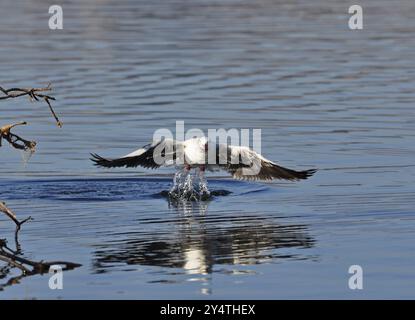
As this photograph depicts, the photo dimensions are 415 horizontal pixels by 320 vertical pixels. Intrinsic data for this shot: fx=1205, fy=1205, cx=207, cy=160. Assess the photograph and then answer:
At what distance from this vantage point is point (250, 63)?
26031 mm

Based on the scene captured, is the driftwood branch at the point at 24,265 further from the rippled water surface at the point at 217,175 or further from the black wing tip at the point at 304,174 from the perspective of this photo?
the black wing tip at the point at 304,174

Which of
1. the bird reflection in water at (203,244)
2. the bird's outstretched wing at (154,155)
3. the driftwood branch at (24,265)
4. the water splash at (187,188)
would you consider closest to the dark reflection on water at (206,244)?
the bird reflection in water at (203,244)

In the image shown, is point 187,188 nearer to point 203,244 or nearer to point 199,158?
point 199,158

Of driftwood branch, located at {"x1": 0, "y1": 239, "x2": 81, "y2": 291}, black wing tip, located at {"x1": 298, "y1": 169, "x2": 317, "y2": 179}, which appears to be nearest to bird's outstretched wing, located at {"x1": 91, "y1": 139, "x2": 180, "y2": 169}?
black wing tip, located at {"x1": 298, "y1": 169, "x2": 317, "y2": 179}

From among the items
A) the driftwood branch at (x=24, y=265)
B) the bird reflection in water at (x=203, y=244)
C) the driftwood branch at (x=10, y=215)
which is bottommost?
the driftwood branch at (x=24, y=265)

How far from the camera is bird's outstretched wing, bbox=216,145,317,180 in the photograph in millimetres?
13820

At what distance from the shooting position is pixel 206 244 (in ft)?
38.3

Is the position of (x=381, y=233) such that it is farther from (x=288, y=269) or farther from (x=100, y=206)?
(x=100, y=206)

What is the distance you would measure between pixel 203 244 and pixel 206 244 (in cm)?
3

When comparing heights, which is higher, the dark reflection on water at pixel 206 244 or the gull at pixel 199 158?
the gull at pixel 199 158

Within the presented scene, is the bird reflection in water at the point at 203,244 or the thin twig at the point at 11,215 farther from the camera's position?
the thin twig at the point at 11,215

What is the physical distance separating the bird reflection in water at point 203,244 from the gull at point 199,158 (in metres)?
0.83

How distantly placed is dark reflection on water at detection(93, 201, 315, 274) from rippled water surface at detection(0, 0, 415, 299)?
0.8 inches

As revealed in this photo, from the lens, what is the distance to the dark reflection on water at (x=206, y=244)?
10930mm
